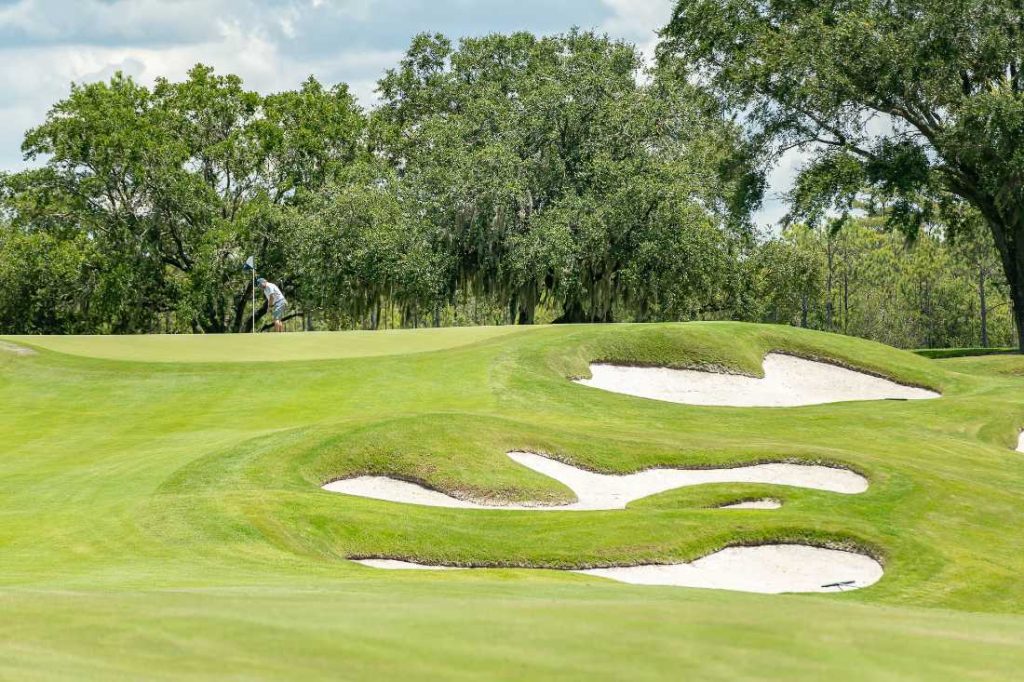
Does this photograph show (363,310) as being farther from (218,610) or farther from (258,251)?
(218,610)

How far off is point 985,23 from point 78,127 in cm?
4808

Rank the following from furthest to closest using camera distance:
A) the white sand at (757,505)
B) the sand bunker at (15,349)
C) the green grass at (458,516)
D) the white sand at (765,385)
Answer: the white sand at (765,385) → the sand bunker at (15,349) → the white sand at (757,505) → the green grass at (458,516)

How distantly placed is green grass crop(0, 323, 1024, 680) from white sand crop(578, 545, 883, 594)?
268 mm

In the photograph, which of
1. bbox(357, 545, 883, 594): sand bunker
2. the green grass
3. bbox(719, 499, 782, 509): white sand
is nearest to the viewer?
the green grass

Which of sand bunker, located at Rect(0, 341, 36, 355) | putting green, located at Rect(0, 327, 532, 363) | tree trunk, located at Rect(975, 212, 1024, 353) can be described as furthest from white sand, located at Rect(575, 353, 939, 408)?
tree trunk, located at Rect(975, 212, 1024, 353)

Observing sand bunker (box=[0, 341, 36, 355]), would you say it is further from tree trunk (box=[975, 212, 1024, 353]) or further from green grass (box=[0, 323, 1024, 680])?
tree trunk (box=[975, 212, 1024, 353])

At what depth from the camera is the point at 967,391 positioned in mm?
34156

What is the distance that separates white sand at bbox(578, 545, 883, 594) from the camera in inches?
623

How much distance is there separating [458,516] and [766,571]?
475 centimetres

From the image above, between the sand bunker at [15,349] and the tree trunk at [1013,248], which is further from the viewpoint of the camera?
the tree trunk at [1013,248]

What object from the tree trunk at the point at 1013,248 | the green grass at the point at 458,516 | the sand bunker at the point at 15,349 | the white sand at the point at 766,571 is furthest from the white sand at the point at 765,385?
the tree trunk at the point at 1013,248

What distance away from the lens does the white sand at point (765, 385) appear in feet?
106

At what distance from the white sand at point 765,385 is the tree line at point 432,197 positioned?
13.8 meters

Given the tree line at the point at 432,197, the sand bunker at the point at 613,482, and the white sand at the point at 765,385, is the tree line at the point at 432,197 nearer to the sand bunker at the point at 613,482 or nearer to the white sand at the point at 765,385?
the white sand at the point at 765,385
